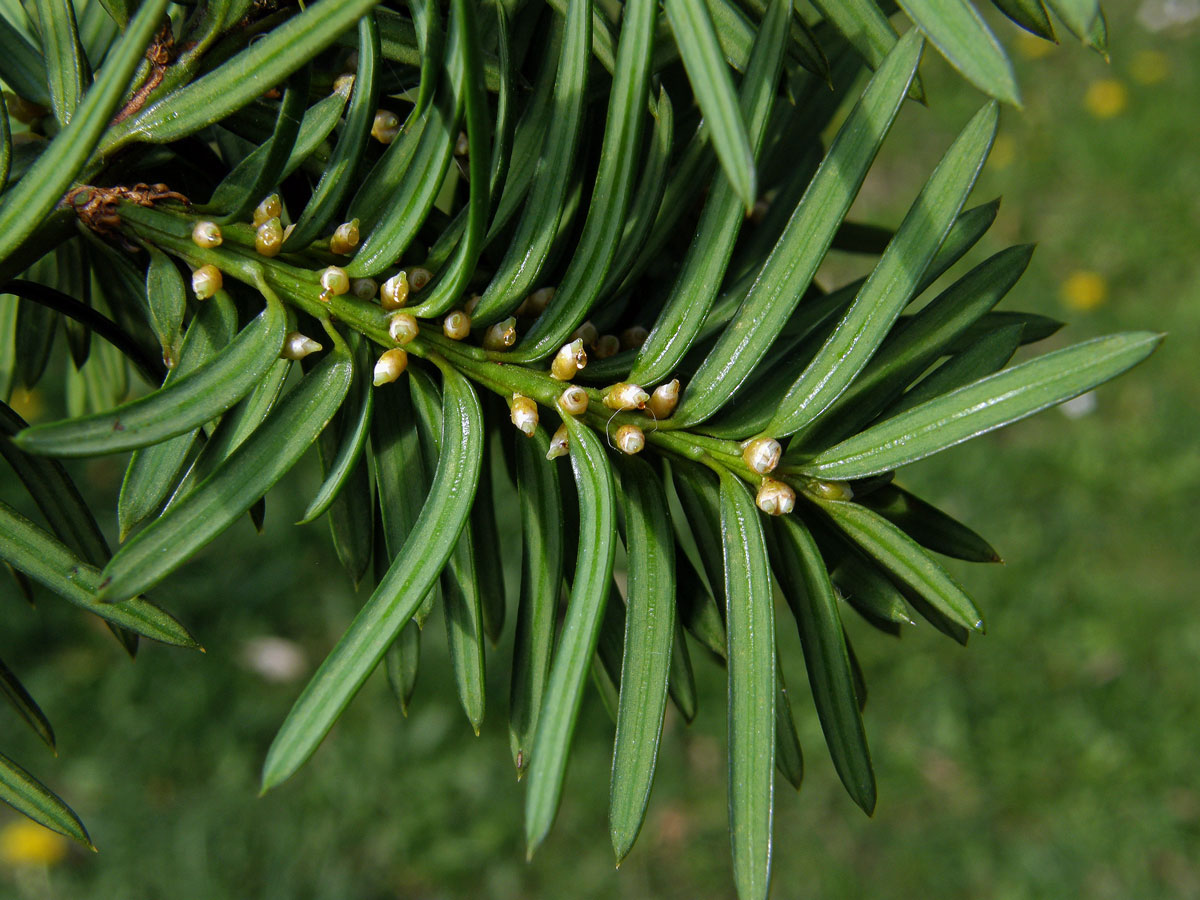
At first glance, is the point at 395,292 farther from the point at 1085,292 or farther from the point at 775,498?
the point at 1085,292

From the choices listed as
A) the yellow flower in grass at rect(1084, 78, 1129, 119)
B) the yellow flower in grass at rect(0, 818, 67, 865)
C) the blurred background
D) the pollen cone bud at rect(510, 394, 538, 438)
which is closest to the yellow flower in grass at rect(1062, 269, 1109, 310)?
the blurred background

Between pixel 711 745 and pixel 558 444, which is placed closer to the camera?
pixel 558 444

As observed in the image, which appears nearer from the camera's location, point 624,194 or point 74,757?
point 624,194

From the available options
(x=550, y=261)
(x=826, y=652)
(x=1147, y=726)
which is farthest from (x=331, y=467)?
(x=1147, y=726)

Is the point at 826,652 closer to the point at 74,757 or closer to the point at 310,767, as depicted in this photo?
the point at 310,767

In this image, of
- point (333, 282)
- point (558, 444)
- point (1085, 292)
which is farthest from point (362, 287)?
point (1085, 292)

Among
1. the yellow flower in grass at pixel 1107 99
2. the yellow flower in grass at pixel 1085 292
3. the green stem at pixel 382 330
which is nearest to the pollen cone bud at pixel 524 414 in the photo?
the green stem at pixel 382 330
